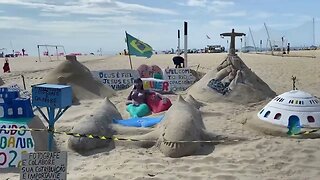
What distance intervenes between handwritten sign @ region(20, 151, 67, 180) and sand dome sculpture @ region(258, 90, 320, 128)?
4073 millimetres

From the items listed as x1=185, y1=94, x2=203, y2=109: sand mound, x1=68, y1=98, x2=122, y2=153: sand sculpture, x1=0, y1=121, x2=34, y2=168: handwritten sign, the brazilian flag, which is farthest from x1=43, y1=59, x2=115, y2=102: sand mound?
x1=0, y1=121, x2=34, y2=168: handwritten sign

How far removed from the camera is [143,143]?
679cm

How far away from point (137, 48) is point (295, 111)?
1025 cm

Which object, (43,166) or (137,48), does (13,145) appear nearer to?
(43,166)

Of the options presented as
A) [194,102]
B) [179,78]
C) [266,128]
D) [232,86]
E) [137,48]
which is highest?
[137,48]

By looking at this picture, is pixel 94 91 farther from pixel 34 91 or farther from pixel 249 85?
pixel 34 91

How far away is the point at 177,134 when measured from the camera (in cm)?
638

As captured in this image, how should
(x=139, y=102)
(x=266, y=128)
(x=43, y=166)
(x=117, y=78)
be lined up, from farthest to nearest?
(x=117, y=78), (x=139, y=102), (x=266, y=128), (x=43, y=166)

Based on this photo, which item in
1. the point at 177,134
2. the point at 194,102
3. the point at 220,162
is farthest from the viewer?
the point at 194,102

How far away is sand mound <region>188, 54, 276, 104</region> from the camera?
1018 cm

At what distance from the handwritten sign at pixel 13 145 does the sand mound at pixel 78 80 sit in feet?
17.3

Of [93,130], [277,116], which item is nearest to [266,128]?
[277,116]

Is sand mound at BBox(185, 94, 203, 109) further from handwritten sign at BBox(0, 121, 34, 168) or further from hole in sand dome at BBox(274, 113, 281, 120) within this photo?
handwritten sign at BBox(0, 121, 34, 168)

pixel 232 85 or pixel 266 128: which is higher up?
Result: pixel 232 85
